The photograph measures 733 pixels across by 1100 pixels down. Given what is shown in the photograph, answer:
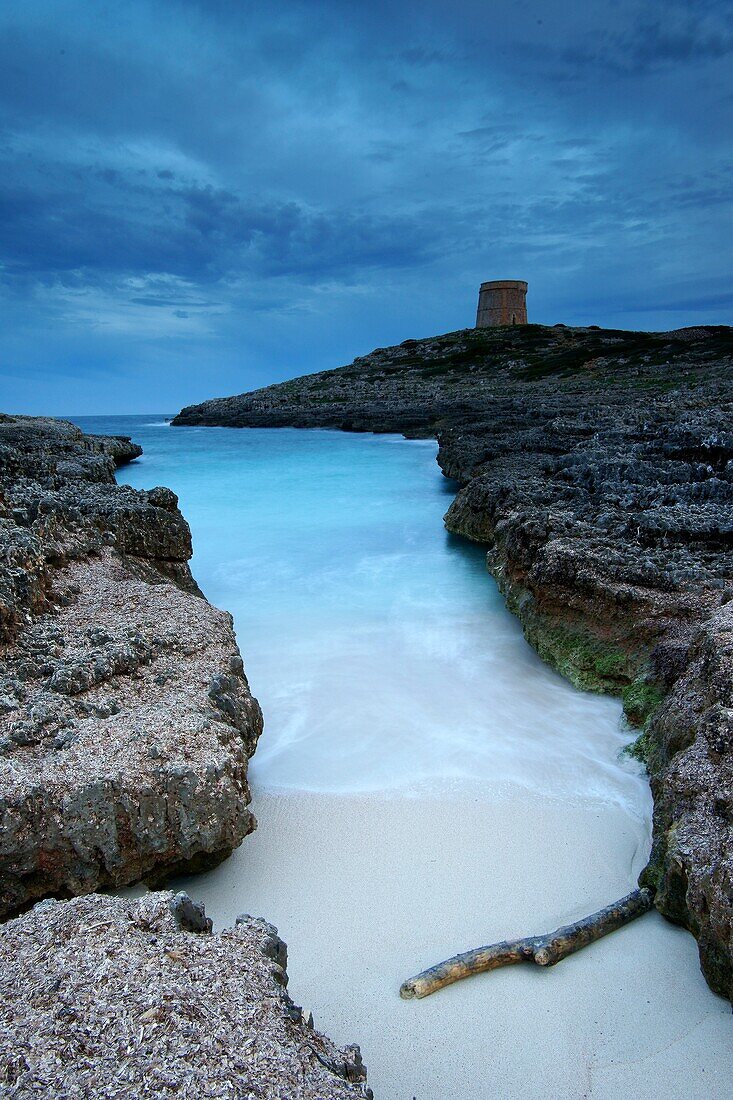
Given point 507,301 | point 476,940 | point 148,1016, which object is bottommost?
point 476,940

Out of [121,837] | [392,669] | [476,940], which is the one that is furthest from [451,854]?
[392,669]

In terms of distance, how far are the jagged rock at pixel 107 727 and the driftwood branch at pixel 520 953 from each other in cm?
92

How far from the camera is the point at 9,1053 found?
1381 millimetres

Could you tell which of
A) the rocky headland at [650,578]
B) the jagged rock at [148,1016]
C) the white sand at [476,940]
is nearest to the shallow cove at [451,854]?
the white sand at [476,940]

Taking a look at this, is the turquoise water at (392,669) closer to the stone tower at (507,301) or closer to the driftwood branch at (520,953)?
the driftwood branch at (520,953)

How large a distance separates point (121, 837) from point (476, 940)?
4.61 feet

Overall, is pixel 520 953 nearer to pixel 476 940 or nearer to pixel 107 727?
pixel 476 940

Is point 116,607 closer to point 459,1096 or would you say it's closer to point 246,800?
point 246,800

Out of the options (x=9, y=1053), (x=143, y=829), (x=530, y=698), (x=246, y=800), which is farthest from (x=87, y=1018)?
(x=530, y=698)

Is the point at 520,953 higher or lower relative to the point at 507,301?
lower

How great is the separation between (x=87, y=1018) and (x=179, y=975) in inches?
8.3

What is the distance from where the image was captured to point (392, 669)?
535 centimetres

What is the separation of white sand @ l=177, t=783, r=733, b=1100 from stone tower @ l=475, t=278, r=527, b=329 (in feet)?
197

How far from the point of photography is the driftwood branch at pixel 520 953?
7.44ft
